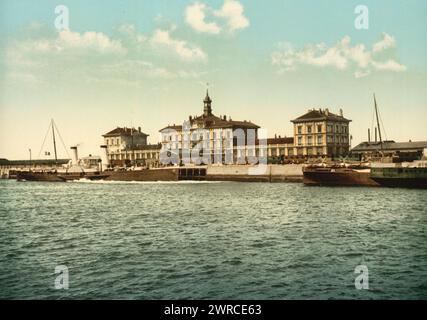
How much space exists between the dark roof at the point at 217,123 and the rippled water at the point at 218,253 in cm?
8874

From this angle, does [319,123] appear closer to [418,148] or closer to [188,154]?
[418,148]

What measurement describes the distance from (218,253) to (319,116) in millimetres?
94042

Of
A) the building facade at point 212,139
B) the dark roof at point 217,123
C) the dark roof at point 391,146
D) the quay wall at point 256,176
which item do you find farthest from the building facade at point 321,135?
the quay wall at point 256,176

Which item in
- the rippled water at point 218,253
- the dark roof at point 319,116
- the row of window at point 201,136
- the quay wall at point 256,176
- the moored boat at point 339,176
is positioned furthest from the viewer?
the row of window at point 201,136

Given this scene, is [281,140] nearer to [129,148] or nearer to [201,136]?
[201,136]

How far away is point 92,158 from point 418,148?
7319 cm

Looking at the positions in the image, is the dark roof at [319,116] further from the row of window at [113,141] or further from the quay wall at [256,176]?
the row of window at [113,141]

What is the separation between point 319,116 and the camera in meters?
113

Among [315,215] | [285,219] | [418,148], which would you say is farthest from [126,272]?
[418,148]

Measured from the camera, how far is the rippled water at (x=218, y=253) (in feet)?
57.0

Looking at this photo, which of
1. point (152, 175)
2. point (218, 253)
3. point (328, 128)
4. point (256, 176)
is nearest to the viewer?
point (218, 253)

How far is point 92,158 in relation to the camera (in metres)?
126

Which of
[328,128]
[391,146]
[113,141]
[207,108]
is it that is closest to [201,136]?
[207,108]

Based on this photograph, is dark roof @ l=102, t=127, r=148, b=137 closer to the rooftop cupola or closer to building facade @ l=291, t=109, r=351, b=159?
the rooftop cupola
